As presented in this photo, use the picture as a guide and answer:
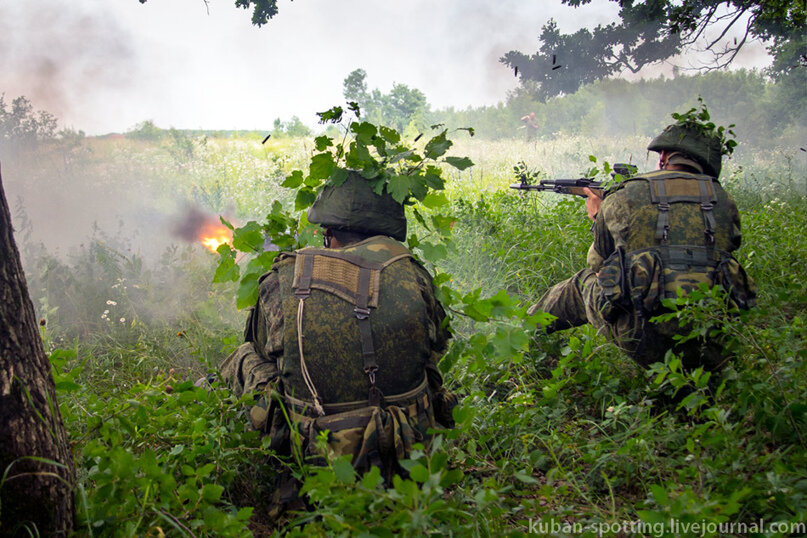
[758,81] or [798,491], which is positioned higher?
[758,81]

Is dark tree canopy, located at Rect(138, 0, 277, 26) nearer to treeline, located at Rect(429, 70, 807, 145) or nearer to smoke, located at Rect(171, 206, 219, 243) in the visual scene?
smoke, located at Rect(171, 206, 219, 243)

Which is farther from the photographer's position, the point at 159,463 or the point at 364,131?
the point at 364,131

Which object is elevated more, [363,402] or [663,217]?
[663,217]

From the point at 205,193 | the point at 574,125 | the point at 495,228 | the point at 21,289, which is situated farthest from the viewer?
the point at 574,125

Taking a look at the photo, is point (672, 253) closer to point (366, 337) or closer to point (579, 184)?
point (579, 184)

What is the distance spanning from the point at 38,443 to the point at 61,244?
7.85 meters

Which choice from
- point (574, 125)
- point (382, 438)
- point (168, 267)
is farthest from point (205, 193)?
point (574, 125)

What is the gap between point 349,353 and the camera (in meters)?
2.40

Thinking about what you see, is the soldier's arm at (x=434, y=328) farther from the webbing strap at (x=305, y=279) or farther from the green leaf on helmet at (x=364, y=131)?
the green leaf on helmet at (x=364, y=131)

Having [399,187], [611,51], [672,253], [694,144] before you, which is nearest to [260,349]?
[399,187]

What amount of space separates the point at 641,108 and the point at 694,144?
24000mm

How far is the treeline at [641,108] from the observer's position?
77.5ft

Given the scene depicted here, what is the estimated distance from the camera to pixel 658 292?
3582 millimetres

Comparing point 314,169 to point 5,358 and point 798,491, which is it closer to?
point 5,358
